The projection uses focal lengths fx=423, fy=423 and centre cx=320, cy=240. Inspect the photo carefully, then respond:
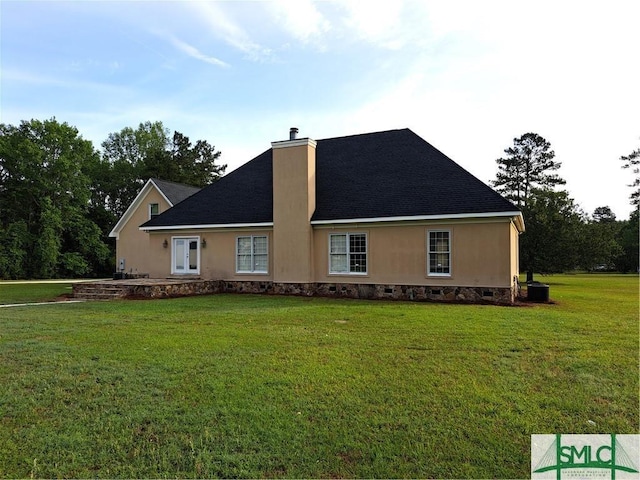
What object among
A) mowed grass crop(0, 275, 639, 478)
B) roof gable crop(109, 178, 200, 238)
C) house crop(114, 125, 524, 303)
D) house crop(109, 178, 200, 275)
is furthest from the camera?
roof gable crop(109, 178, 200, 238)

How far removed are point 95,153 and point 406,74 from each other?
127 feet

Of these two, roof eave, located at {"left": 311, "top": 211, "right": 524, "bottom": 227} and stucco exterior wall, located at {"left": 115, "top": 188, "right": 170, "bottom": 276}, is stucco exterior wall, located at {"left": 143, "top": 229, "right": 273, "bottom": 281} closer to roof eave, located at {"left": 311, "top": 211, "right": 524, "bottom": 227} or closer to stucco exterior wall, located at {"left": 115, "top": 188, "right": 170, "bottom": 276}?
roof eave, located at {"left": 311, "top": 211, "right": 524, "bottom": 227}

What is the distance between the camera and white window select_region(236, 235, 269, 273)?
17.9 metres

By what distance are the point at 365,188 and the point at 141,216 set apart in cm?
1549

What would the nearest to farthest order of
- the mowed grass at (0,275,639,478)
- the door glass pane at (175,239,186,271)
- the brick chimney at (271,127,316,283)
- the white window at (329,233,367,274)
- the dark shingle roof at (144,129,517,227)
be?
the mowed grass at (0,275,639,478) → the dark shingle roof at (144,129,517,227) → the white window at (329,233,367,274) → the brick chimney at (271,127,316,283) → the door glass pane at (175,239,186,271)

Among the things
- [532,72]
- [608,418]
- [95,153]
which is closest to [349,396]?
[608,418]

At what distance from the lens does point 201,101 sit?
1922 cm

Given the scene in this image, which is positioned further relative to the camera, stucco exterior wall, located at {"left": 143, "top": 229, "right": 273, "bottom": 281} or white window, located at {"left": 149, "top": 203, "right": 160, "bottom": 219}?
white window, located at {"left": 149, "top": 203, "right": 160, "bottom": 219}

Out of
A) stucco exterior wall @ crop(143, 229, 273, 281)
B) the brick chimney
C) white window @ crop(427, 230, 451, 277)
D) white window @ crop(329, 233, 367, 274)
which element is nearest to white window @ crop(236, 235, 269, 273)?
stucco exterior wall @ crop(143, 229, 273, 281)

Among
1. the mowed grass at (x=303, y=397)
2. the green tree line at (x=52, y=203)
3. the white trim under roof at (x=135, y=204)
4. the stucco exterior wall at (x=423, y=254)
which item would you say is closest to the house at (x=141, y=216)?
the white trim under roof at (x=135, y=204)

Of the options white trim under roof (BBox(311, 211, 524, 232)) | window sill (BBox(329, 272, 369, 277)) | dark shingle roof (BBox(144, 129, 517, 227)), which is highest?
dark shingle roof (BBox(144, 129, 517, 227))

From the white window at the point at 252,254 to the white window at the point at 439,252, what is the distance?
6.72 metres

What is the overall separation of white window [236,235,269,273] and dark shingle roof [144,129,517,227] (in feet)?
2.86

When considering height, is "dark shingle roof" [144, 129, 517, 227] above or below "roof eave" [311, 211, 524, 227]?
above
